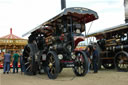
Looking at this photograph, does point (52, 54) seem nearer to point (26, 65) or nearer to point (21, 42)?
point (26, 65)

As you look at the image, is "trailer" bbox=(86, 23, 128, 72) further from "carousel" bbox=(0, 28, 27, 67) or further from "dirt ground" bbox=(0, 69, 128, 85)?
"carousel" bbox=(0, 28, 27, 67)

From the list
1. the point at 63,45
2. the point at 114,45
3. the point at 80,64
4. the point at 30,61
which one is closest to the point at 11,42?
the point at 30,61

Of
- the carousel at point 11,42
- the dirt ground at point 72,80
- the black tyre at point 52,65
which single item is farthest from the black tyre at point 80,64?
the carousel at point 11,42

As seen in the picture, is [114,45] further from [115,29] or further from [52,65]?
[52,65]

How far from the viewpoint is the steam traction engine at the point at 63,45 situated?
5969 millimetres

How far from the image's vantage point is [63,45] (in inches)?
236

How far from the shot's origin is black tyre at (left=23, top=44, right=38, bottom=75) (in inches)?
274

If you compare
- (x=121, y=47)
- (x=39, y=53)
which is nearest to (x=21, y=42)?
(x=39, y=53)

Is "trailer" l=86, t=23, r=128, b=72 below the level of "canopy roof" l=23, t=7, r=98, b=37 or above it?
below

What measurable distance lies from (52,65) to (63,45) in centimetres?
74

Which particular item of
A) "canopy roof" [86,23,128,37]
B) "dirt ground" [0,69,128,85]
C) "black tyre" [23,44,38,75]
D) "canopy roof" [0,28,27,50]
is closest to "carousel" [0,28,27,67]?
"canopy roof" [0,28,27,50]

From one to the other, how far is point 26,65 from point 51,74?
83.5 inches

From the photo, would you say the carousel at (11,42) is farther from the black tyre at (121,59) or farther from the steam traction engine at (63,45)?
the black tyre at (121,59)

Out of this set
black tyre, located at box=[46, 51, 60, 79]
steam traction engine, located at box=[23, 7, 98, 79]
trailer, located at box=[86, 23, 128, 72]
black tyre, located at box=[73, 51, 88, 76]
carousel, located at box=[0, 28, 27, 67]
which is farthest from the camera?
carousel, located at box=[0, 28, 27, 67]
